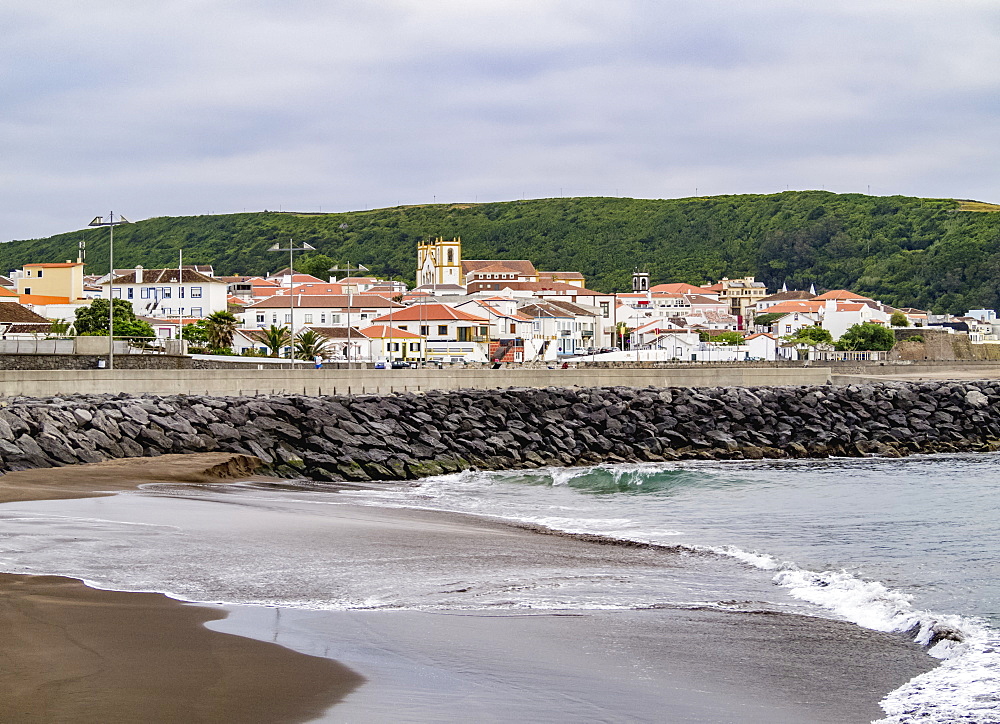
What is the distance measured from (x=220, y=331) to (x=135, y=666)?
2618 inches

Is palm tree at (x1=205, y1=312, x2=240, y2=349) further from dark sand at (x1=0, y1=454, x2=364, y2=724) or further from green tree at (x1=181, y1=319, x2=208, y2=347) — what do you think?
dark sand at (x1=0, y1=454, x2=364, y2=724)

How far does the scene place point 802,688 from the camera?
8594 millimetres

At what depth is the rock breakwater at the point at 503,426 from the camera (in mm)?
25219

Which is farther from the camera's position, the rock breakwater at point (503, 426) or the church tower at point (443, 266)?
the church tower at point (443, 266)

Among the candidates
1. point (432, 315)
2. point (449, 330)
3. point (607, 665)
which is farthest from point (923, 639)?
point (432, 315)

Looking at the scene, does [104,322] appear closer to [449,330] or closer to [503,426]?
[449,330]

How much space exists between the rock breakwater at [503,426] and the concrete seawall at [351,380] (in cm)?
157

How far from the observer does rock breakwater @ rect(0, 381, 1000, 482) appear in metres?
25.2

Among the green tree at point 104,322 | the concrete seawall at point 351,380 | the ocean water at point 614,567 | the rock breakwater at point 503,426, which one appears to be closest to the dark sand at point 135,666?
the ocean water at point 614,567

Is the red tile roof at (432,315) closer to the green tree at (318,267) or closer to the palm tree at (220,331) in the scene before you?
the palm tree at (220,331)

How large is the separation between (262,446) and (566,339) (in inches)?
3361

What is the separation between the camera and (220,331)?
7275 centimetres

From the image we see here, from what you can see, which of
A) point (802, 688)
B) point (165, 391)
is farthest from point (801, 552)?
point (165, 391)

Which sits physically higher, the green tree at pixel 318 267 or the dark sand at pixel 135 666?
the green tree at pixel 318 267
